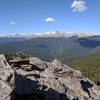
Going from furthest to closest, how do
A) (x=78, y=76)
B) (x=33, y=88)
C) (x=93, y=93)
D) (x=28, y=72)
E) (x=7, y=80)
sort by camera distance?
(x=78, y=76) → (x=93, y=93) → (x=28, y=72) → (x=33, y=88) → (x=7, y=80)

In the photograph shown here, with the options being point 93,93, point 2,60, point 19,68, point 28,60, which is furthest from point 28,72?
point 93,93

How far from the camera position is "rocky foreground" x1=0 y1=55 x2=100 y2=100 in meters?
29.2

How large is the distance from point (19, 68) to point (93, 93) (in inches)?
553

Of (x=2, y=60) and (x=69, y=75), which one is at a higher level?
(x=2, y=60)

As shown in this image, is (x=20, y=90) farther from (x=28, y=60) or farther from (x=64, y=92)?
(x=28, y=60)

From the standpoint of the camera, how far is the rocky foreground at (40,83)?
1148 inches

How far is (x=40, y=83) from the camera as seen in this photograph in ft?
129

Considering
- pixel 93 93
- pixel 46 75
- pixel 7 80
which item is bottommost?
pixel 93 93

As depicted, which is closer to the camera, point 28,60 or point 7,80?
point 7,80

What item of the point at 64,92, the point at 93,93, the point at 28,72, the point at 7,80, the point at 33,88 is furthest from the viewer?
the point at 93,93

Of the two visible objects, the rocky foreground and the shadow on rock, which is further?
the shadow on rock

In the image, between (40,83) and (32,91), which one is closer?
(32,91)

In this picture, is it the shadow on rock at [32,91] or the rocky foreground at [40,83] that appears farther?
the shadow on rock at [32,91]

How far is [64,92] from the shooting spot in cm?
3934
